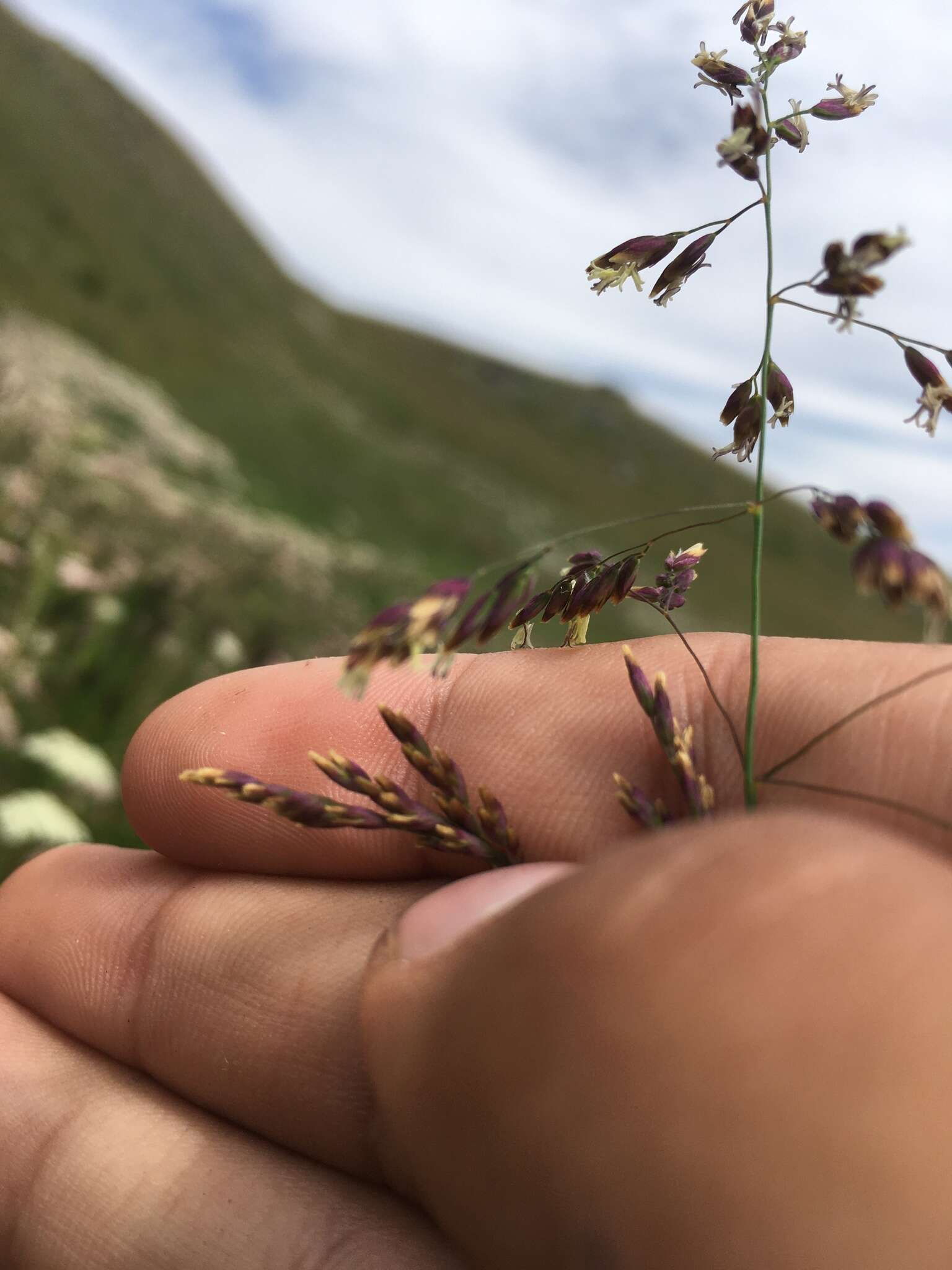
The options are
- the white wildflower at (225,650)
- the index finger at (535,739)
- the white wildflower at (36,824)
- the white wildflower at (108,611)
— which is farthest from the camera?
the white wildflower at (225,650)

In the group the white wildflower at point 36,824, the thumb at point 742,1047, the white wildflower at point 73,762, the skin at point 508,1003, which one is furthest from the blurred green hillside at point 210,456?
the thumb at point 742,1047

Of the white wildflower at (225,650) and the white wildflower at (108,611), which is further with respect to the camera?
the white wildflower at (225,650)

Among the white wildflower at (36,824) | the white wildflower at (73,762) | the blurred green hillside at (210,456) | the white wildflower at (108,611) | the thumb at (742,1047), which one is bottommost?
the white wildflower at (36,824)

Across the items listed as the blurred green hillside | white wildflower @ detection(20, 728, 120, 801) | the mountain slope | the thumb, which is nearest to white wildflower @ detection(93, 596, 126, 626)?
the blurred green hillside

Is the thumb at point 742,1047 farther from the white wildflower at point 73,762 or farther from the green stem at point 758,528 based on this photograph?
the white wildflower at point 73,762

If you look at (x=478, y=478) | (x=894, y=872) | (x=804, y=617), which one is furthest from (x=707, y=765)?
(x=804, y=617)

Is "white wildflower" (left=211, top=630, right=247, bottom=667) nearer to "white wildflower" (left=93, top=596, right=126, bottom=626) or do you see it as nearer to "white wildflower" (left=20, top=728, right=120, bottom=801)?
"white wildflower" (left=93, top=596, right=126, bottom=626)

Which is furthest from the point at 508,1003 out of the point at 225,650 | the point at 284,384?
the point at 284,384

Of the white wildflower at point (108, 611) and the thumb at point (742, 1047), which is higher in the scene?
the white wildflower at point (108, 611)
